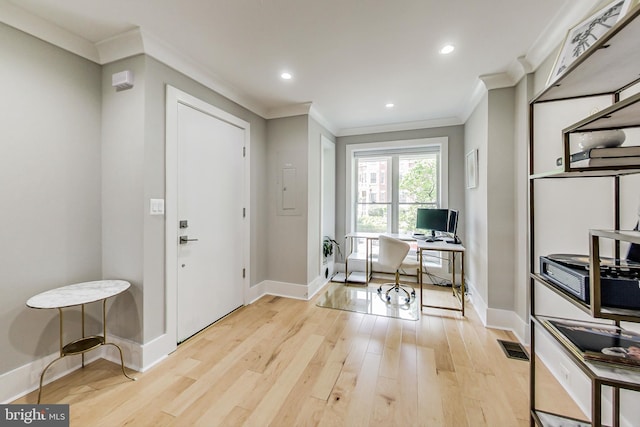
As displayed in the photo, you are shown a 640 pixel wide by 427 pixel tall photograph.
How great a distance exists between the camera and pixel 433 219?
357cm

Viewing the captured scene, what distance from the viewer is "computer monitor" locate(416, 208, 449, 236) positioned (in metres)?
3.46

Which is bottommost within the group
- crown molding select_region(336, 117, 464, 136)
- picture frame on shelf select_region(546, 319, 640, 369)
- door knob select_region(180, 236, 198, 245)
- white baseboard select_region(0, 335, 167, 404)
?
white baseboard select_region(0, 335, 167, 404)

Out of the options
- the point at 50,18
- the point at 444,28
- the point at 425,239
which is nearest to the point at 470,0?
the point at 444,28

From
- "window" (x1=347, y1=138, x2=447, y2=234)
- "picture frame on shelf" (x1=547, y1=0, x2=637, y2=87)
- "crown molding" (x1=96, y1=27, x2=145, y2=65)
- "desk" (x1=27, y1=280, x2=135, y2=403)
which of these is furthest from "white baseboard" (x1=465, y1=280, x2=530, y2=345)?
"crown molding" (x1=96, y1=27, x2=145, y2=65)

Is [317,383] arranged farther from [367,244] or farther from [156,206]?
[367,244]

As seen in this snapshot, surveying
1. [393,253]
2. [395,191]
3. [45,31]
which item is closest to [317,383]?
[393,253]

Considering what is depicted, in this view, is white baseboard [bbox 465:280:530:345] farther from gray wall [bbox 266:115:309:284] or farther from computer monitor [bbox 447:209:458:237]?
gray wall [bbox 266:115:309:284]

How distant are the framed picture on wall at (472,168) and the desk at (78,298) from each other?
3.60 meters

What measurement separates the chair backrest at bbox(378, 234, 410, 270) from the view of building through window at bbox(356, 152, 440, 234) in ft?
3.79

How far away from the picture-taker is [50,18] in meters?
1.70

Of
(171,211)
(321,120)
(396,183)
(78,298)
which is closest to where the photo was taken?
(78,298)

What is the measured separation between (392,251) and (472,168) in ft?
4.73

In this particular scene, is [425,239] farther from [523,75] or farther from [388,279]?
[523,75]

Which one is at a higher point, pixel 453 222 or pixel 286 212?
pixel 286 212
